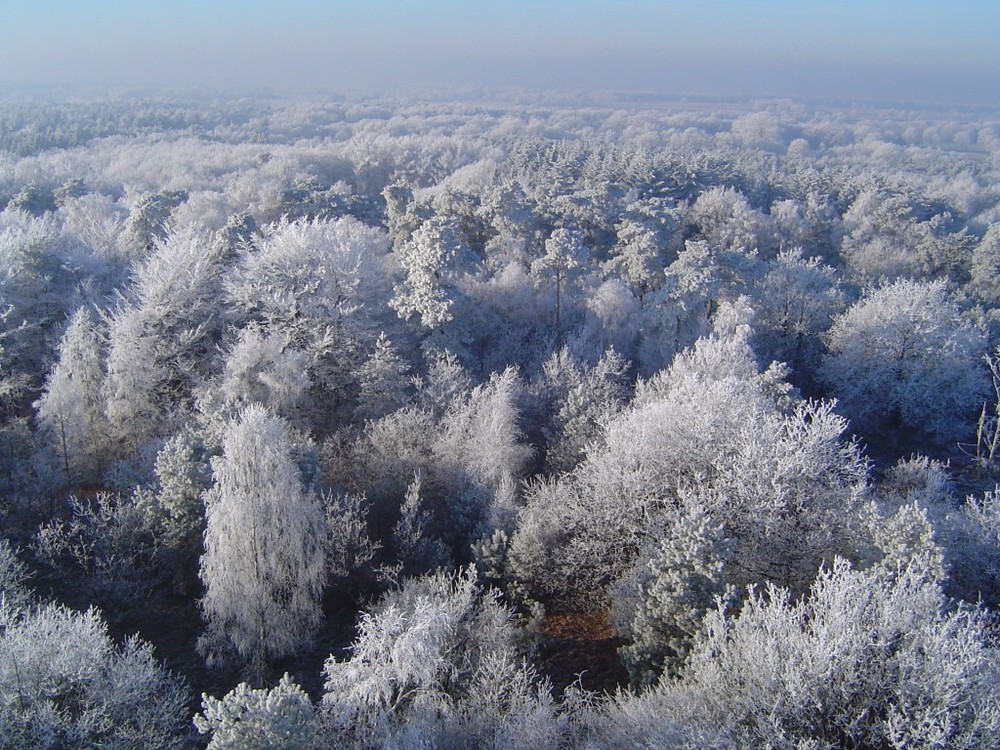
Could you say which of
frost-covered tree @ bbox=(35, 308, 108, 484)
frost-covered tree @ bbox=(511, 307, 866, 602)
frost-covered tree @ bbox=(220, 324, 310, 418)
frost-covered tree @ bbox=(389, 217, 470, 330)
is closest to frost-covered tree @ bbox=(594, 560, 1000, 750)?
frost-covered tree @ bbox=(511, 307, 866, 602)

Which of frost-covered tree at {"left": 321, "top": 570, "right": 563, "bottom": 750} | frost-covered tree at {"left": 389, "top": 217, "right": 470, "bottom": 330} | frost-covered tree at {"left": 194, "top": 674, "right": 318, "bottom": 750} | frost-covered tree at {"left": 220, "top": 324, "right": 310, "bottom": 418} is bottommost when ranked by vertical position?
frost-covered tree at {"left": 321, "top": 570, "right": 563, "bottom": 750}

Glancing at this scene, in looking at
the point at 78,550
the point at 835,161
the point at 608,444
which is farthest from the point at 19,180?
the point at 835,161

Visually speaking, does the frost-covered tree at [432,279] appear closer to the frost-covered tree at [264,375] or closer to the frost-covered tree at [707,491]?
the frost-covered tree at [264,375]

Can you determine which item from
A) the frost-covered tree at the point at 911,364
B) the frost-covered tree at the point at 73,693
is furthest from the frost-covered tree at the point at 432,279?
the frost-covered tree at the point at 911,364

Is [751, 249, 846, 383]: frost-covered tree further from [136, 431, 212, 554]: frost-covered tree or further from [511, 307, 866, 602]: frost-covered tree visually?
[136, 431, 212, 554]: frost-covered tree

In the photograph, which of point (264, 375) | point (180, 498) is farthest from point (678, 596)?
point (264, 375)

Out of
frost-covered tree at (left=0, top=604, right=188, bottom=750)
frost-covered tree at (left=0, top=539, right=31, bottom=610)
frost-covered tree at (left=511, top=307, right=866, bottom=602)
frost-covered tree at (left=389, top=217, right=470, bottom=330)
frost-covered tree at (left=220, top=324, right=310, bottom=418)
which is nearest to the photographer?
frost-covered tree at (left=0, top=604, right=188, bottom=750)

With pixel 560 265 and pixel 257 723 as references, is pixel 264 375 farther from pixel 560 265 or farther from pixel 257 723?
pixel 560 265
